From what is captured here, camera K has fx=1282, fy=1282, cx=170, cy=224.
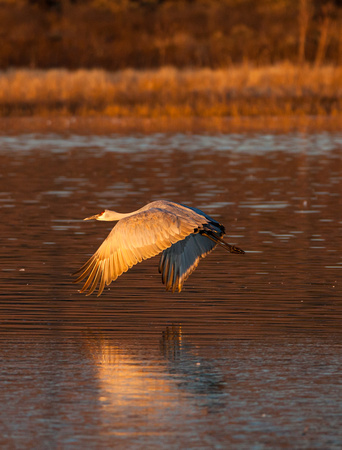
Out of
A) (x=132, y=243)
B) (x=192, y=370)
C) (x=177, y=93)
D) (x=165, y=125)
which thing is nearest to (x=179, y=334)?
(x=132, y=243)

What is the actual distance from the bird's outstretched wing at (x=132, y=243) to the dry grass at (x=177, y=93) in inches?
1128

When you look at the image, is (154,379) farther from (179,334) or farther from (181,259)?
(181,259)

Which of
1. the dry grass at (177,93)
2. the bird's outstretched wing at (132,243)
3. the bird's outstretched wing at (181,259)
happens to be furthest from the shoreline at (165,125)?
the bird's outstretched wing at (132,243)

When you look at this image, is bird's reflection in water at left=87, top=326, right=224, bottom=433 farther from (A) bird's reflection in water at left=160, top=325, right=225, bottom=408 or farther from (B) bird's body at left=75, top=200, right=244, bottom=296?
(B) bird's body at left=75, top=200, right=244, bottom=296

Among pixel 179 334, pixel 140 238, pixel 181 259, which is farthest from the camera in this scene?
pixel 181 259

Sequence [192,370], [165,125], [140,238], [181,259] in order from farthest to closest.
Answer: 1. [165,125]
2. [181,259]
3. [140,238]
4. [192,370]

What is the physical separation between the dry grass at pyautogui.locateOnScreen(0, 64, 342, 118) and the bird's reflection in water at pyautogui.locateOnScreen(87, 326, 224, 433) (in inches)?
1176

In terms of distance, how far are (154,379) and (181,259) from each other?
109 inches

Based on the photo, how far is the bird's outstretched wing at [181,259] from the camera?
10.7 meters

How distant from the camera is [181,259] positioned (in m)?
10.8

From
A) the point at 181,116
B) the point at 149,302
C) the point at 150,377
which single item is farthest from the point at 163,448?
the point at 181,116

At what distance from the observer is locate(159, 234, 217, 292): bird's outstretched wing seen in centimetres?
1067

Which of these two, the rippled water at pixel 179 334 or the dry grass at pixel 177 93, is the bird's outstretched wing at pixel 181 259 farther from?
the dry grass at pixel 177 93

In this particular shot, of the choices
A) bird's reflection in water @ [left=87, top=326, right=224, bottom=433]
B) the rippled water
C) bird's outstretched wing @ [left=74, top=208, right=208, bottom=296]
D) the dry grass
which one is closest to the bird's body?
bird's outstretched wing @ [left=74, top=208, right=208, bottom=296]
